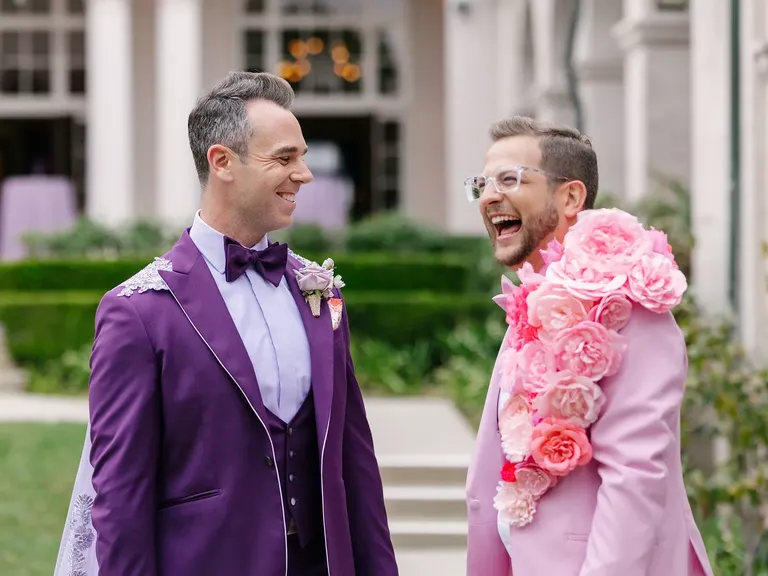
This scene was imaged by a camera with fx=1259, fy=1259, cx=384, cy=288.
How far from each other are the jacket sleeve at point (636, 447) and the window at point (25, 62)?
65.7 feet

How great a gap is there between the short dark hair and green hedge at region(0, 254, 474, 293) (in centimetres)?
1092

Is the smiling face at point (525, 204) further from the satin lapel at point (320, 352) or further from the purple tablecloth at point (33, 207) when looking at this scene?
the purple tablecloth at point (33, 207)

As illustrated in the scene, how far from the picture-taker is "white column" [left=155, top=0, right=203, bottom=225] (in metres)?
17.3

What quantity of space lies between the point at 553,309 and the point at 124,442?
847 millimetres

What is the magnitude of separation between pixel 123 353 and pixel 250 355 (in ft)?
0.86

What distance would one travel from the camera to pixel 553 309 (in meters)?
2.38

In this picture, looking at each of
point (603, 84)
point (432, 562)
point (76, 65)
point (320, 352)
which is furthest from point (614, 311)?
point (76, 65)

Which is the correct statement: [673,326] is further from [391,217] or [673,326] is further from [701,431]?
[391,217]

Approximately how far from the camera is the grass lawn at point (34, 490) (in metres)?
6.35

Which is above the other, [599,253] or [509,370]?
[599,253]

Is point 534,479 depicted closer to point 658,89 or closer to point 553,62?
point 658,89

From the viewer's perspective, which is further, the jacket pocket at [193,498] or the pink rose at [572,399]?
the jacket pocket at [193,498]

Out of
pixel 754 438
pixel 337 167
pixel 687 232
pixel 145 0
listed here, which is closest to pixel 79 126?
pixel 145 0

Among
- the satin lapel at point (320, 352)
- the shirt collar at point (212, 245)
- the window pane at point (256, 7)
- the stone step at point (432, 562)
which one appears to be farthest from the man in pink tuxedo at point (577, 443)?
the window pane at point (256, 7)
